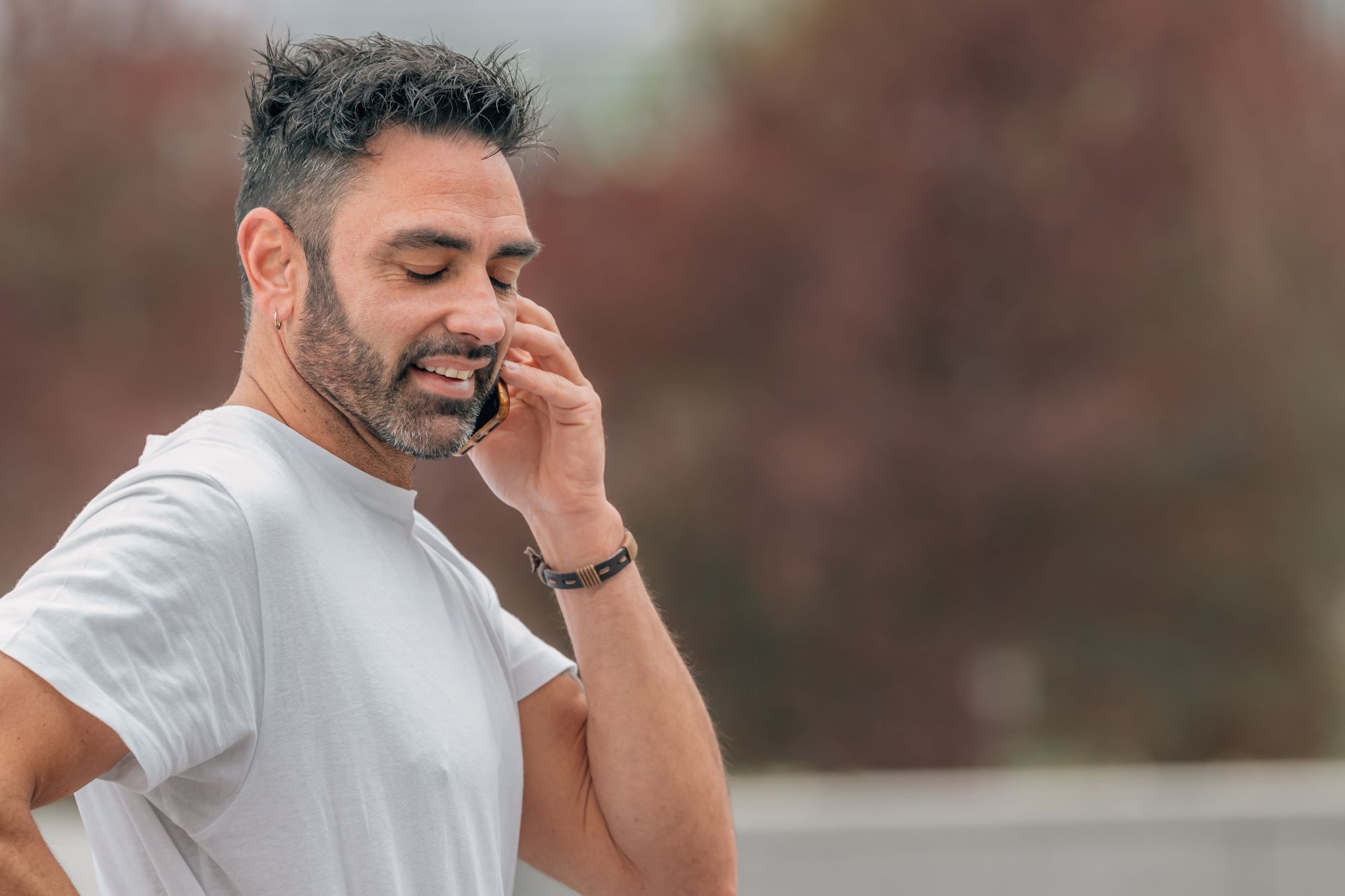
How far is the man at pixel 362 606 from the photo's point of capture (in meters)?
1.34

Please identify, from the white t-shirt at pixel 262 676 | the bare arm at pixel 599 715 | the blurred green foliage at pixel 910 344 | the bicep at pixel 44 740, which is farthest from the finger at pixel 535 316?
the blurred green foliage at pixel 910 344

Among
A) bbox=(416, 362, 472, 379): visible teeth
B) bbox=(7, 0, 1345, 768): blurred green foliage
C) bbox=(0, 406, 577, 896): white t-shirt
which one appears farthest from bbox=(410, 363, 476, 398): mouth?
bbox=(7, 0, 1345, 768): blurred green foliage

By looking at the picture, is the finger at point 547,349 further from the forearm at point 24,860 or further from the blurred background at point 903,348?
the blurred background at point 903,348

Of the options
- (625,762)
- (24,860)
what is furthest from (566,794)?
(24,860)

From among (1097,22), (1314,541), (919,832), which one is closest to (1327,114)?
(1097,22)

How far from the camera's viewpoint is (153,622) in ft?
4.43

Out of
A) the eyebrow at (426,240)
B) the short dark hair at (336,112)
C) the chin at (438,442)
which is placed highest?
the short dark hair at (336,112)

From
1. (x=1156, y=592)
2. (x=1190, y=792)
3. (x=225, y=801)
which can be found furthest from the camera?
(x=1156, y=592)

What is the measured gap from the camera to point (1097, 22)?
7.21 m

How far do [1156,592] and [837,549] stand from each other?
1.60 meters

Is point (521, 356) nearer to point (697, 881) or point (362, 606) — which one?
point (362, 606)

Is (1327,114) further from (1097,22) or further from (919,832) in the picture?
(919,832)

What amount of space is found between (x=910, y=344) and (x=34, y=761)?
20.0 feet

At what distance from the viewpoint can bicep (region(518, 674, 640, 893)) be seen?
6.49 ft
